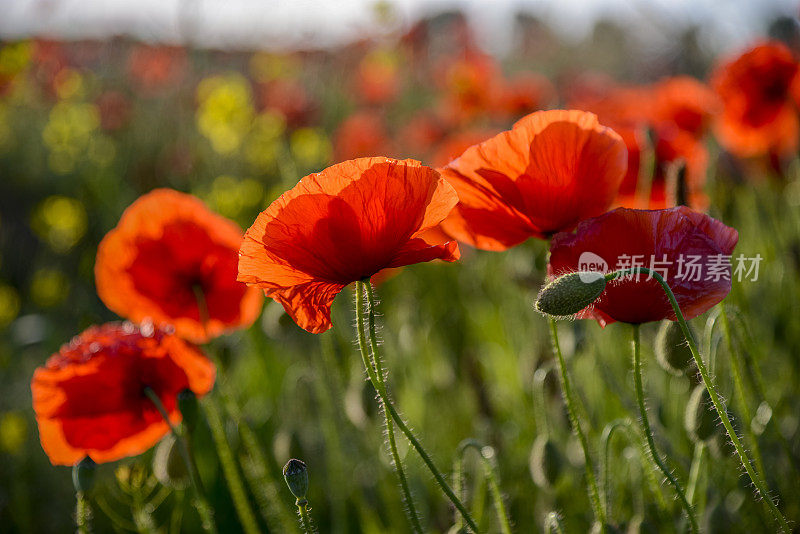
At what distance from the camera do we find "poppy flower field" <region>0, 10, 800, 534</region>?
2.81 ft

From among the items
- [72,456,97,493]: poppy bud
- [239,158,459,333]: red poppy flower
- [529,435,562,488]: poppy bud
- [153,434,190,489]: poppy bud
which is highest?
[239,158,459,333]: red poppy flower

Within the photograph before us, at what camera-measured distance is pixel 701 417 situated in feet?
3.45

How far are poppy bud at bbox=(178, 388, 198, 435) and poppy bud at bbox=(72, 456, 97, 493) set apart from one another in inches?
Answer: 5.3

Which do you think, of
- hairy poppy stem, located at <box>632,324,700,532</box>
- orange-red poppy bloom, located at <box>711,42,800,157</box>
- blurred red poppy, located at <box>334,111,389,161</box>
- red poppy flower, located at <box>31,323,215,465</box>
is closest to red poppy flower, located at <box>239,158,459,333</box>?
hairy poppy stem, located at <box>632,324,700,532</box>

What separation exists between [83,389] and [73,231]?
249 cm

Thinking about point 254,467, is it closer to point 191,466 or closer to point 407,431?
point 191,466

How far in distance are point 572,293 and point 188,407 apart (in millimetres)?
609

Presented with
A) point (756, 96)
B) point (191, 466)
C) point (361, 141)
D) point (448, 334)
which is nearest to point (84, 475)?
point (191, 466)

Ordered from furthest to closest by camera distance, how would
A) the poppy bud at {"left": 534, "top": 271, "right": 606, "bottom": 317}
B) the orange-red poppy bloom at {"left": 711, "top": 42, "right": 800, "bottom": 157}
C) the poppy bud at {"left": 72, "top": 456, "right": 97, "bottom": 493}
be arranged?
the orange-red poppy bloom at {"left": 711, "top": 42, "right": 800, "bottom": 157}
the poppy bud at {"left": 72, "top": 456, "right": 97, "bottom": 493}
the poppy bud at {"left": 534, "top": 271, "right": 606, "bottom": 317}

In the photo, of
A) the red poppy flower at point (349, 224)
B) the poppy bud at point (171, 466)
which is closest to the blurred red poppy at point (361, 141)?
the poppy bud at point (171, 466)

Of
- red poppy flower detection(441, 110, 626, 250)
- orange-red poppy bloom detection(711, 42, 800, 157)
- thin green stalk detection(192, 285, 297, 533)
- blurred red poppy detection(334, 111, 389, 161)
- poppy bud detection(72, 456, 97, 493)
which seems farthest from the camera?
blurred red poppy detection(334, 111, 389, 161)

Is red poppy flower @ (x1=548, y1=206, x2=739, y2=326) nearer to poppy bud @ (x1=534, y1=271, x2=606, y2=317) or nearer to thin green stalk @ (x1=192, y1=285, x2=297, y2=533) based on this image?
poppy bud @ (x1=534, y1=271, x2=606, y2=317)

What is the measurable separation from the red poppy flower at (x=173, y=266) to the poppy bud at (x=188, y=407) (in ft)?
0.99

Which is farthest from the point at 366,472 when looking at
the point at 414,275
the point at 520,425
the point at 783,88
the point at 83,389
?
the point at 783,88
